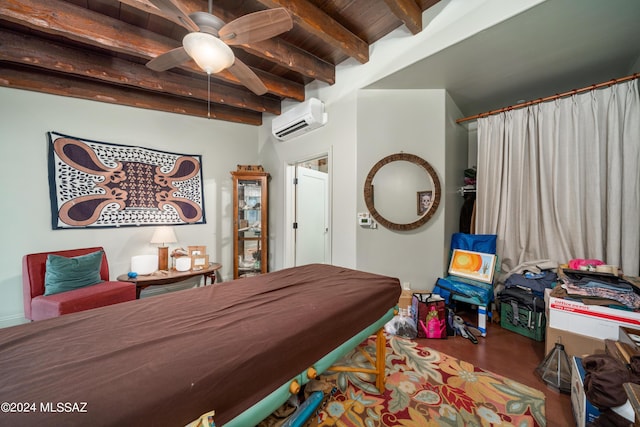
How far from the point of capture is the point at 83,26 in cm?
191

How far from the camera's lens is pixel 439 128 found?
8.84 ft

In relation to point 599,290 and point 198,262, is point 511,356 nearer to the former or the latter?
point 599,290

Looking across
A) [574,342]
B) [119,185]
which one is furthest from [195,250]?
[574,342]

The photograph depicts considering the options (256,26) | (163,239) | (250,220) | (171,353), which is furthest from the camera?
(250,220)

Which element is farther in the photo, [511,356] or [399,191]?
[399,191]

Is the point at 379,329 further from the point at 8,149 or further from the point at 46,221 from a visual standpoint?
the point at 8,149

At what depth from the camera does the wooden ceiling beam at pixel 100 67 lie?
84.8 inches

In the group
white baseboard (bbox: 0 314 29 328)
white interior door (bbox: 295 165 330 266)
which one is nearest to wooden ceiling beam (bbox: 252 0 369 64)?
white interior door (bbox: 295 165 330 266)

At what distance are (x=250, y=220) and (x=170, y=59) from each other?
2.42 m

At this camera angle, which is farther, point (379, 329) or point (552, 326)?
point (552, 326)

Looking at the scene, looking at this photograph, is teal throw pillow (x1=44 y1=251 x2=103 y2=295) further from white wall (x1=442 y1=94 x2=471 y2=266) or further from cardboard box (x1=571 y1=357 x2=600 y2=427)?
cardboard box (x1=571 y1=357 x2=600 y2=427)

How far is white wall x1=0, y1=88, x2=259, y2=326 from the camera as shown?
254cm

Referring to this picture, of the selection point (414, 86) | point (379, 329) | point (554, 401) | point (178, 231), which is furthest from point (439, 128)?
point (178, 231)

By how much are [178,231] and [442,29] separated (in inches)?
156
